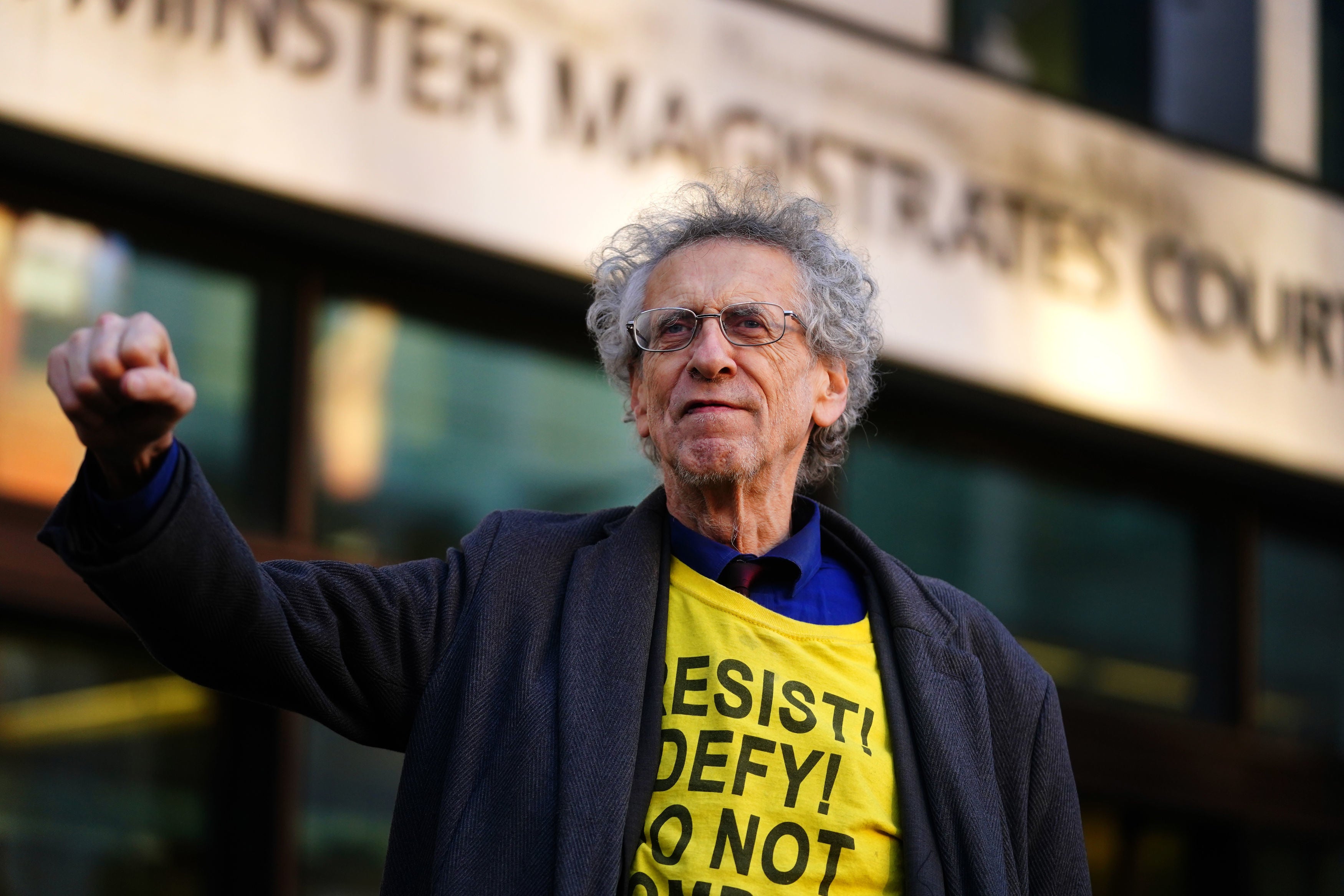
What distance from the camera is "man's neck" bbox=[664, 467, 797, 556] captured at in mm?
2770

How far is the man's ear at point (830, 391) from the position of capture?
3.01m

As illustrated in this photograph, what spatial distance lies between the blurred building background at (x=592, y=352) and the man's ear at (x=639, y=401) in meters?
2.69

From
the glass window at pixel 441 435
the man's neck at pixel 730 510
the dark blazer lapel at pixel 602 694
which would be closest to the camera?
the dark blazer lapel at pixel 602 694

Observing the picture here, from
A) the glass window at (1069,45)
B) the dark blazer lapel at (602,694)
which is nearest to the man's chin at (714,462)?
the dark blazer lapel at (602,694)

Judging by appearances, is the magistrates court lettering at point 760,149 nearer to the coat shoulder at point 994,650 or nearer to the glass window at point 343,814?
the glass window at point 343,814

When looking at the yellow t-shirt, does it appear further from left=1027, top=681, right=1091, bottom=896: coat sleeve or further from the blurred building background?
the blurred building background

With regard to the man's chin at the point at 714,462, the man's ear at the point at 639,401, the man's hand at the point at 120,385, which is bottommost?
the man's hand at the point at 120,385

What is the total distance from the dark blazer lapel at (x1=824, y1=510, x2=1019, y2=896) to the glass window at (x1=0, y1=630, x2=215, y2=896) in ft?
10.9

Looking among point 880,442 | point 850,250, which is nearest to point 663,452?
point 850,250

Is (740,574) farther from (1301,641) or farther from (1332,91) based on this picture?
(1332,91)

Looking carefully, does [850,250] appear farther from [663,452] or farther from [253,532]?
[253,532]

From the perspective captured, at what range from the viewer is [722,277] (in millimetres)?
2842

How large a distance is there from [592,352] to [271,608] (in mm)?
4131

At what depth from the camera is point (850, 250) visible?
124 inches
